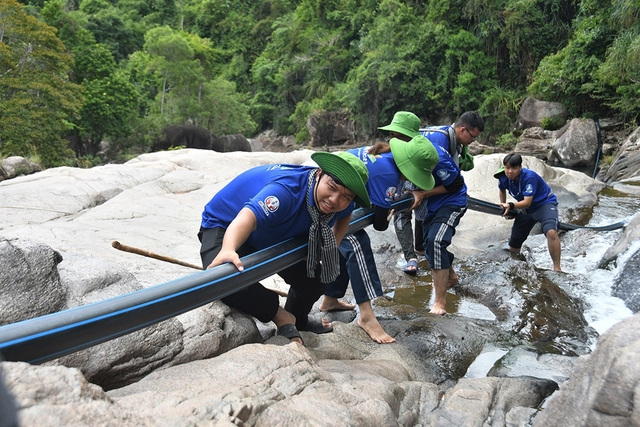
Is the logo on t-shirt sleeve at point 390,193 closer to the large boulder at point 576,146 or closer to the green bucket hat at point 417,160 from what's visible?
the green bucket hat at point 417,160

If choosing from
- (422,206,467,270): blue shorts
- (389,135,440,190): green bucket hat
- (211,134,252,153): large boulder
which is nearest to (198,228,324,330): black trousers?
(389,135,440,190): green bucket hat

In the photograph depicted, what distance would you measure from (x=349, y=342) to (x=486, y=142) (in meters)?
20.1

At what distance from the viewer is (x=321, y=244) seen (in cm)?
293

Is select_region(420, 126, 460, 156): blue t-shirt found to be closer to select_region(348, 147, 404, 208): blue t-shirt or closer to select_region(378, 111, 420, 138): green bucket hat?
select_region(378, 111, 420, 138): green bucket hat

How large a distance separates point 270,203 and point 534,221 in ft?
15.2

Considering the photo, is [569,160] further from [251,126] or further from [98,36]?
[98,36]

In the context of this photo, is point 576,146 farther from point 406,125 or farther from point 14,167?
point 14,167

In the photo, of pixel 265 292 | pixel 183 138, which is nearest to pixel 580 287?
pixel 265 292

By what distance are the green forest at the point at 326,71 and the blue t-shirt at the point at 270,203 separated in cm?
1398

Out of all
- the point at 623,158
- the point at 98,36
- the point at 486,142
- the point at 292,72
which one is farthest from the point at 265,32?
the point at 623,158

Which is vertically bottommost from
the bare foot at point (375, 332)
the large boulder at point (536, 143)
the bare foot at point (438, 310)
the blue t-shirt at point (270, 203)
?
the large boulder at point (536, 143)

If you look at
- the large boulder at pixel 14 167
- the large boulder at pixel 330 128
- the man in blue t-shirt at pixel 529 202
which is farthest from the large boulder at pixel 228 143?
the man in blue t-shirt at pixel 529 202

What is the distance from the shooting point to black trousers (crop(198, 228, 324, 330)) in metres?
2.94

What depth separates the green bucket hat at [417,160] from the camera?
3.80 meters
